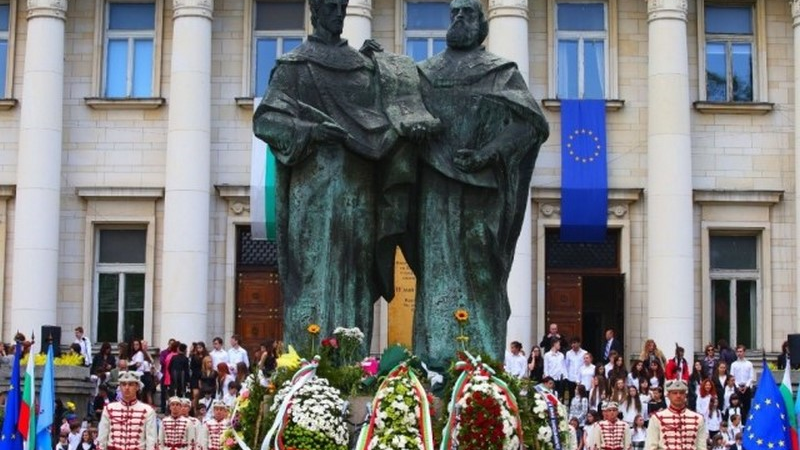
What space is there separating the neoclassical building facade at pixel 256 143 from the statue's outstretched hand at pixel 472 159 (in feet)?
109

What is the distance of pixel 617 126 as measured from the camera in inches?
1906

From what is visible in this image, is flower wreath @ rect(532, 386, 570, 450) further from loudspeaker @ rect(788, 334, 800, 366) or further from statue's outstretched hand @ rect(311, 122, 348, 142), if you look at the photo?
loudspeaker @ rect(788, 334, 800, 366)

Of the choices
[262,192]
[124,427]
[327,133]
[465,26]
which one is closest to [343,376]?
[327,133]

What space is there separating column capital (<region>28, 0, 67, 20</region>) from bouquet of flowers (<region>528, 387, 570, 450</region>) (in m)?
37.0

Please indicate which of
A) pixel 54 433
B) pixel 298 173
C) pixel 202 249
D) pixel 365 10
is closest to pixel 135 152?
pixel 202 249

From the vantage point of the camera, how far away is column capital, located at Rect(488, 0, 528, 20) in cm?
4759

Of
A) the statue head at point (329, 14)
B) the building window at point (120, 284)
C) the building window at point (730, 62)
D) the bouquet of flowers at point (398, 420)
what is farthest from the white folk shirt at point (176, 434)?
the building window at point (730, 62)

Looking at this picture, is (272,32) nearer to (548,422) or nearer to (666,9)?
(666,9)

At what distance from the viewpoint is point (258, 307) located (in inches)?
1886

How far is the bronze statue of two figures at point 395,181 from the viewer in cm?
1326

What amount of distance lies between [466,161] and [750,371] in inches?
1075

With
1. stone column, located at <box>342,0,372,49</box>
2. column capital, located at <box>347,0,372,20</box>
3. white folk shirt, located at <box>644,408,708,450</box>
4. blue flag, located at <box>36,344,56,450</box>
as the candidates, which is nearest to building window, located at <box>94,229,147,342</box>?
stone column, located at <box>342,0,372,49</box>

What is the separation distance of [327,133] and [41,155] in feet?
117

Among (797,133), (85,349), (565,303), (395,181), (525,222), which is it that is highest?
(797,133)
